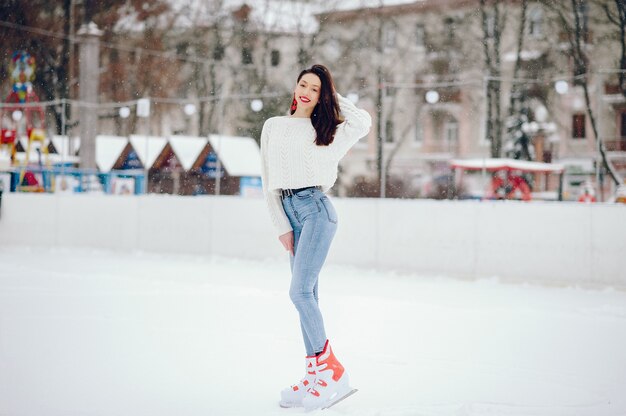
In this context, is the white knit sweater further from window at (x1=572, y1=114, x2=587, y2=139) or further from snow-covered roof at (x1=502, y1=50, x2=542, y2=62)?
snow-covered roof at (x1=502, y1=50, x2=542, y2=62)

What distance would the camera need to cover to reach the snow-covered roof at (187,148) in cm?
1535

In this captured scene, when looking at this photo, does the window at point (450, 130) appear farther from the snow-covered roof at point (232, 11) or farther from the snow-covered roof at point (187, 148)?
the snow-covered roof at point (187, 148)

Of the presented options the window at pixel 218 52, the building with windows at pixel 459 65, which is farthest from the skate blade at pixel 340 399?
the window at pixel 218 52

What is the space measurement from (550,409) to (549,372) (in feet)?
2.72

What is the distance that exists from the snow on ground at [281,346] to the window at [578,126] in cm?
929

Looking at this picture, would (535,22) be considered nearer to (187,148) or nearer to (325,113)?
(187,148)

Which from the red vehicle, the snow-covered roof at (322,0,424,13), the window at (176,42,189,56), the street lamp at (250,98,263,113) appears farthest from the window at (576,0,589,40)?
the window at (176,42,189,56)

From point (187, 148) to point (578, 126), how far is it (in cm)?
836

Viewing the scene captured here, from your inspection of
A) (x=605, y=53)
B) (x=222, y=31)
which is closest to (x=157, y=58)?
(x=222, y=31)

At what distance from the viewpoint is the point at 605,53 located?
16062mm

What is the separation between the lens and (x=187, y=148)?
16531 millimetres

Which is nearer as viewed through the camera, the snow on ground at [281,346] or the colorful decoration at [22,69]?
the snow on ground at [281,346]

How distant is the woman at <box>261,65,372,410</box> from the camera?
3281 millimetres

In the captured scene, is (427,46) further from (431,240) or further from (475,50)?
(431,240)
